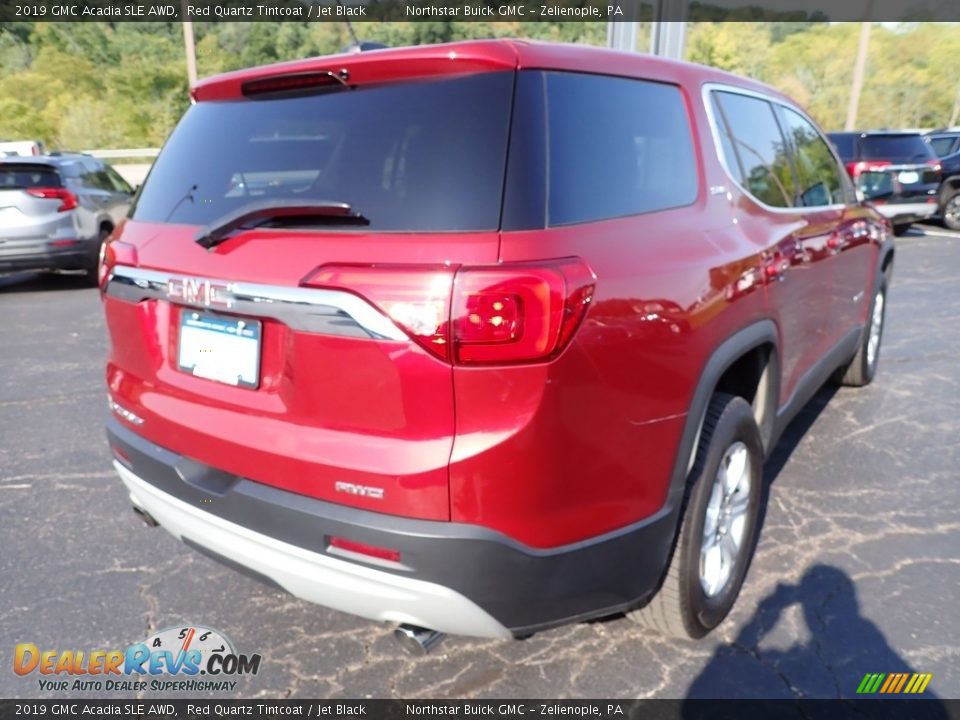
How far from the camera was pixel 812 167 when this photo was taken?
346cm

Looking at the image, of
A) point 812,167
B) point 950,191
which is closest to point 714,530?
point 812,167

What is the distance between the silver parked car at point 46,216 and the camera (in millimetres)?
7773

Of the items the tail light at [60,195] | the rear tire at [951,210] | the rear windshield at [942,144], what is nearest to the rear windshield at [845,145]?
the rear tire at [951,210]

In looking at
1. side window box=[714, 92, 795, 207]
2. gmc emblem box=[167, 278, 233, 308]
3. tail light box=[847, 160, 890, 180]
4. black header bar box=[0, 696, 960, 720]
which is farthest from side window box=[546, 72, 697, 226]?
tail light box=[847, 160, 890, 180]

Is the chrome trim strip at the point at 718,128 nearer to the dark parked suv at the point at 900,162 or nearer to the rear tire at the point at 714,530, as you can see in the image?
the rear tire at the point at 714,530

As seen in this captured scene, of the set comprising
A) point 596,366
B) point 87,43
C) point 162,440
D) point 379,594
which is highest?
point 87,43

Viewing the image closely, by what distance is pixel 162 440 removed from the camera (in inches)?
82.5

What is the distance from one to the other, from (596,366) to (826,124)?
5787 centimetres

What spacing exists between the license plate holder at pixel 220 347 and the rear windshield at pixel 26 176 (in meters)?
7.56

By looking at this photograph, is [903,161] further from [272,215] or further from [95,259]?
[272,215]

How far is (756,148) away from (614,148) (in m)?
1.15

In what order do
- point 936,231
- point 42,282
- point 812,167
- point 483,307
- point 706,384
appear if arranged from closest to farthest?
point 483,307, point 706,384, point 812,167, point 42,282, point 936,231

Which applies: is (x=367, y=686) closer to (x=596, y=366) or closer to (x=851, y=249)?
(x=596, y=366)

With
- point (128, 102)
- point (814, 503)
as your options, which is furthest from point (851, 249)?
point (128, 102)
